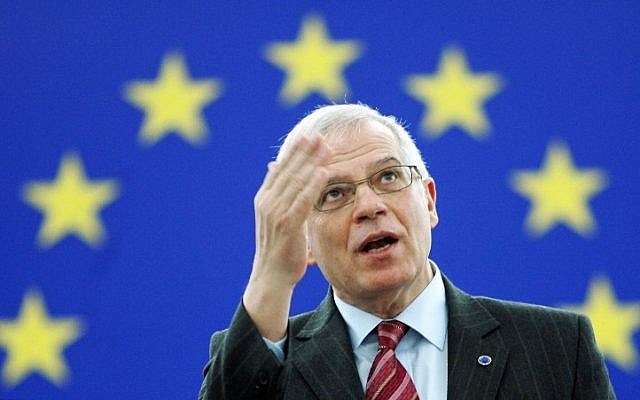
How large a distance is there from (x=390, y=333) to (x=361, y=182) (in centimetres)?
34

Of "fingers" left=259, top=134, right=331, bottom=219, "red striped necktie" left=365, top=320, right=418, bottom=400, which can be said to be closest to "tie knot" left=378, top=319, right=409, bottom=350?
"red striped necktie" left=365, top=320, right=418, bottom=400

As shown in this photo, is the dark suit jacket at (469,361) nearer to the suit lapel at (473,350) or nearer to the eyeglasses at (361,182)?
the suit lapel at (473,350)

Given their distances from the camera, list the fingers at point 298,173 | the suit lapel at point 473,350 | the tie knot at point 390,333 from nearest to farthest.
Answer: the fingers at point 298,173, the suit lapel at point 473,350, the tie knot at point 390,333

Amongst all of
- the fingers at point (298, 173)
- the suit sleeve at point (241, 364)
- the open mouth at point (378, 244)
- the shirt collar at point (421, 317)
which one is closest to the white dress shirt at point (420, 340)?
the shirt collar at point (421, 317)

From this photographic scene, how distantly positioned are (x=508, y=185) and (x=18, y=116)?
1786 millimetres

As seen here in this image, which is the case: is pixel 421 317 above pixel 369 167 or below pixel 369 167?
below

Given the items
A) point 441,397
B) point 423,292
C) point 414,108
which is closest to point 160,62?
point 414,108

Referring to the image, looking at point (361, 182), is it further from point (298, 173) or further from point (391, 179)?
point (298, 173)

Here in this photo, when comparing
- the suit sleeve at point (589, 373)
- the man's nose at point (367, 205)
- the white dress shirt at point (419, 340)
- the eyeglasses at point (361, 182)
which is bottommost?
the suit sleeve at point (589, 373)

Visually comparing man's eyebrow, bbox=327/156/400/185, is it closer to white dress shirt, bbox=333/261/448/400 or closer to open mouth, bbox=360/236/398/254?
open mouth, bbox=360/236/398/254

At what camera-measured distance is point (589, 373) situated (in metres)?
1.80

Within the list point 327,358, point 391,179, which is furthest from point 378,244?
point 327,358

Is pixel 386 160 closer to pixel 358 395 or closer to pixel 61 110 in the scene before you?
pixel 358 395

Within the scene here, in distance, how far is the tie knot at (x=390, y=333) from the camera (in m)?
1.91
